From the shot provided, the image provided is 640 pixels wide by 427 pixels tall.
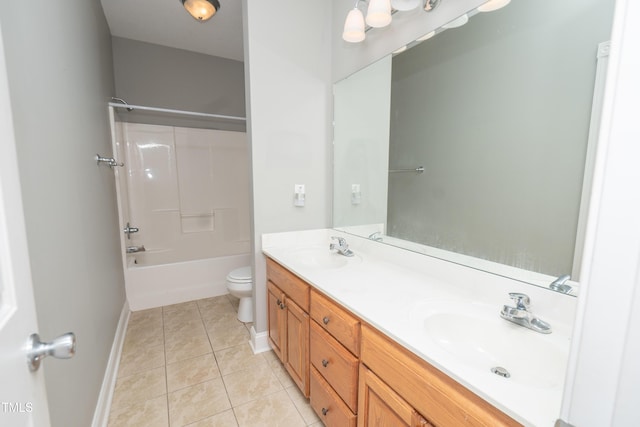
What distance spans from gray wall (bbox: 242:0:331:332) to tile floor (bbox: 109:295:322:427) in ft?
1.12

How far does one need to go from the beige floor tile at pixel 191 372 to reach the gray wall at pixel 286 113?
394 millimetres

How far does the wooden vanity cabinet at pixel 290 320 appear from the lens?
1416mm


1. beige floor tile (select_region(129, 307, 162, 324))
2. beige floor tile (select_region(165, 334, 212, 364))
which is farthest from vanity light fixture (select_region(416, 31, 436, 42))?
beige floor tile (select_region(129, 307, 162, 324))

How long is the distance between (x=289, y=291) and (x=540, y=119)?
1.35 meters

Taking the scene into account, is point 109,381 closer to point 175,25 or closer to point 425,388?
point 425,388

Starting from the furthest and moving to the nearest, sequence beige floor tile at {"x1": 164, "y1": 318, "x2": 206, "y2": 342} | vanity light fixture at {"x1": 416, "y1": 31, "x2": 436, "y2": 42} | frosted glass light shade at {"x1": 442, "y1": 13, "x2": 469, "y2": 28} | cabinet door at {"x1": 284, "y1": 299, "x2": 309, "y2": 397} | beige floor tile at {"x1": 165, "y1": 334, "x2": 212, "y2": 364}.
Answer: beige floor tile at {"x1": 164, "y1": 318, "x2": 206, "y2": 342} → beige floor tile at {"x1": 165, "y1": 334, "x2": 212, "y2": 364} → cabinet door at {"x1": 284, "y1": 299, "x2": 309, "y2": 397} → vanity light fixture at {"x1": 416, "y1": 31, "x2": 436, "y2": 42} → frosted glass light shade at {"x1": 442, "y1": 13, "x2": 469, "y2": 28}

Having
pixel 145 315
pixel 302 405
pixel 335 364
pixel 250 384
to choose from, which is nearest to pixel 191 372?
pixel 250 384

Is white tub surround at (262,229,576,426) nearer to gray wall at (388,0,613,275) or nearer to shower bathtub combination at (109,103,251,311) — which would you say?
gray wall at (388,0,613,275)

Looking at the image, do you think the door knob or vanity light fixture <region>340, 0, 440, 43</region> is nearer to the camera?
the door knob

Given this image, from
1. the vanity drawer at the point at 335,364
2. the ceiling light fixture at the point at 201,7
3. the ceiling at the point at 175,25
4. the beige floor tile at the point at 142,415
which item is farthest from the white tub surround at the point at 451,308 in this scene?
the ceiling at the point at 175,25

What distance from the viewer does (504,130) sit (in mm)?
1125

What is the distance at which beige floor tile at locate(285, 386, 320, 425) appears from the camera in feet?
4.76

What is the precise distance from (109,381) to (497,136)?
237 centimetres

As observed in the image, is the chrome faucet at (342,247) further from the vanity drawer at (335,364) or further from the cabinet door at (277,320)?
the vanity drawer at (335,364)
